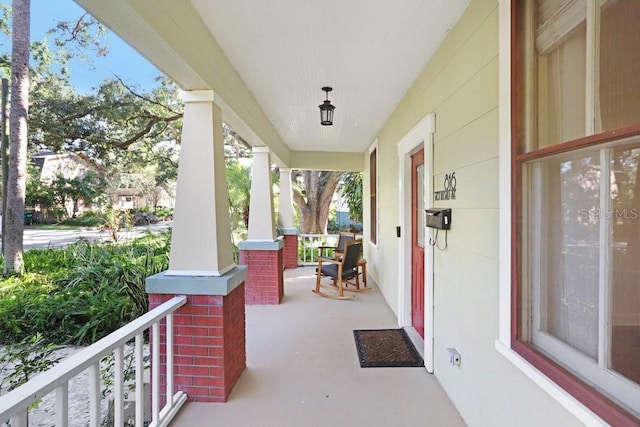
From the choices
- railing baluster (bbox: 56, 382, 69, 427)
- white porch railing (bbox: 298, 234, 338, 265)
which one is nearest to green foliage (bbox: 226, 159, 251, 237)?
white porch railing (bbox: 298, 234, 338, 265)

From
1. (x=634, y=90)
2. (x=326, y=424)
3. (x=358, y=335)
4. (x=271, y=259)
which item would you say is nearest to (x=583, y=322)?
(x=634, y=90)

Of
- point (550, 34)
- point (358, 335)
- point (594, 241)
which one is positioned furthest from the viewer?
point (358, 335)

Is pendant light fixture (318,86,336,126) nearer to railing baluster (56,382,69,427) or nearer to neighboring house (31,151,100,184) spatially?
railing baluster (56,382,69,427)

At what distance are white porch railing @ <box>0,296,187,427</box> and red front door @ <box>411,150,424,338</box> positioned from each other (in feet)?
7.67

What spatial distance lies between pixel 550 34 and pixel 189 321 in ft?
8.63

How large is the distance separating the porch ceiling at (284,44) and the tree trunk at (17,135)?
5678mm

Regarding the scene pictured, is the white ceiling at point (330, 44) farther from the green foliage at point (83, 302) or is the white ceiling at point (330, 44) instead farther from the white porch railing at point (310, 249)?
the white porch railing at point (310, 249)

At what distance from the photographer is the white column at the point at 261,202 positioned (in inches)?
193

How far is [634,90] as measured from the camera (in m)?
0.95

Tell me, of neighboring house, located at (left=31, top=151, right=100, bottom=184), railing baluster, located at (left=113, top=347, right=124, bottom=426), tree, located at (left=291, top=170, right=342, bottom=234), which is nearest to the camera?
railing baluster, located at (left=113, top=347, right=124, bottom=426)

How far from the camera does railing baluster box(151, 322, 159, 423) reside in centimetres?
192

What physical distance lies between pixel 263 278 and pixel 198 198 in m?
2.54

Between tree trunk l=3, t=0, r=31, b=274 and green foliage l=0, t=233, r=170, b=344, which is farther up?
tree trunk l=3, t=0, r=31, b=274

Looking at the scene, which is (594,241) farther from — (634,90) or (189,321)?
(189,321)
